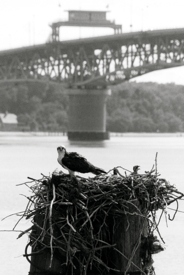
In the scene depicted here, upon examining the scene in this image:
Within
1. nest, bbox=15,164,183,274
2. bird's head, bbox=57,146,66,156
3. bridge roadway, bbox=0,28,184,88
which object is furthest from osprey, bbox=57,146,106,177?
bridge roadway, bbox=0,28,184,88

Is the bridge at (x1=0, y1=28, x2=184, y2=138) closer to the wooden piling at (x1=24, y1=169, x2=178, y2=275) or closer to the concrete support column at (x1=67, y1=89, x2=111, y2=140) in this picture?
the concrete support column at (x1=67, y1=89, x2=111, y2=140)

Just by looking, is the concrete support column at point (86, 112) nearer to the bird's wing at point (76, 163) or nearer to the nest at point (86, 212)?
the bird's wing at point (76, 163)

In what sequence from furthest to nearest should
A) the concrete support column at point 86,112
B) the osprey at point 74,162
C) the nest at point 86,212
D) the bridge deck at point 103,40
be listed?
the concrete support column at point 86,112 → the bridge deck at point 103,40 → the osprey at point 74,162 → the nest at point 86,212

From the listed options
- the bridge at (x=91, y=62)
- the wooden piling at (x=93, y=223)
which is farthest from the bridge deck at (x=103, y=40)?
the wooden piling at (x=93, y=223)

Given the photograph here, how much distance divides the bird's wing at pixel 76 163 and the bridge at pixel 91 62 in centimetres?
8603

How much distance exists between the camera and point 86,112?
112 meters

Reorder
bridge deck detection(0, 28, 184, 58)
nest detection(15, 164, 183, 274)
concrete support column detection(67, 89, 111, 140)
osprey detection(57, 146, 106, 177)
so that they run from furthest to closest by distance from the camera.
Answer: concrete support column detection(67, 89, 111, 140), bridge deck detection(0, 28, 184, 58), osprey detection(57, 146, 106, 177), nest detection(15, 164, 183, 274)

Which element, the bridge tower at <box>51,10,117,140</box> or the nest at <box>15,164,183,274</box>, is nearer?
the nest at <box>15,164,183,274</box>

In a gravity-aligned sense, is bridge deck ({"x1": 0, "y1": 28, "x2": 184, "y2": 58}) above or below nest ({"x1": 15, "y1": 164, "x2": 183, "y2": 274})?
above

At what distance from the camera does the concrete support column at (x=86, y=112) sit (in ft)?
366

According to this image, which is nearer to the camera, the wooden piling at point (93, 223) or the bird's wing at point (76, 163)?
the wooden piling at point (93, 223)

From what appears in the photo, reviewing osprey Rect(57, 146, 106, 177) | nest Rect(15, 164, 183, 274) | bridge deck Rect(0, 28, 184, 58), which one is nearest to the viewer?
nest Rect(15, 164, 183, 274)

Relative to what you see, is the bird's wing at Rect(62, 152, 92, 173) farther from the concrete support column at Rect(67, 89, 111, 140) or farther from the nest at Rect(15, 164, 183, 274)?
the concrete support column at Rect(67, 89, 111, 140)

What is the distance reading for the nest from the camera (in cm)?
726
